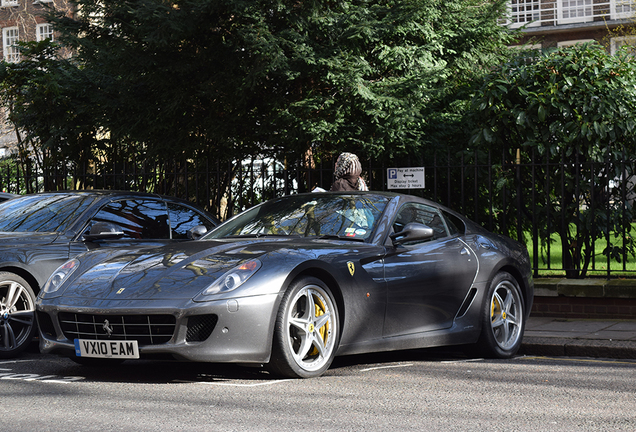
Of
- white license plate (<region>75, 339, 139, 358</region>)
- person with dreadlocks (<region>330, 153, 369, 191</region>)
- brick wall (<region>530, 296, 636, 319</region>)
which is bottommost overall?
brick wall (<region>530, 296, 636, 319</region>)

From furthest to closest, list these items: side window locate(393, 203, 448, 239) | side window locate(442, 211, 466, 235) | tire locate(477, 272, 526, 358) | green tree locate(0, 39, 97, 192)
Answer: green tree locate(0, 39, 97, 192) < side window locate(442, 211, 466, 235) < tire locate(477, 272, 526, 358) < side window locate(393, 203, 448, 239)

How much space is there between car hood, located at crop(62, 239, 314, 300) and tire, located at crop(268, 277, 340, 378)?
372 millimetres

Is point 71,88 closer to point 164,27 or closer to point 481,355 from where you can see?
point 164,27

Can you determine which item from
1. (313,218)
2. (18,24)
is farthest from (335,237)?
(18,24)

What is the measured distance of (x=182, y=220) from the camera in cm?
818

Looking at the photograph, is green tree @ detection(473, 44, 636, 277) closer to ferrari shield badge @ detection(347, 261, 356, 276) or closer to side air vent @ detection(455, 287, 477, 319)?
side air vent @ detection(455, 287, 477, 319)

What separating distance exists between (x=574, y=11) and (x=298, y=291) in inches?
1307

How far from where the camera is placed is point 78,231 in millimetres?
7406

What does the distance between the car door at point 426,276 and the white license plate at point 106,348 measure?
1.86m

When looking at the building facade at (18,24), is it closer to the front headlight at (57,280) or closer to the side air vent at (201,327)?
the front headlight at (57,280)

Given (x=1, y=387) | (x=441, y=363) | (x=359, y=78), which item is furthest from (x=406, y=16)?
(x=1, y=387)

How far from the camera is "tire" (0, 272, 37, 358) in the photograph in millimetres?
6809

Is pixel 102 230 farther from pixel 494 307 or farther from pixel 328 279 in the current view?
pixel 494 307

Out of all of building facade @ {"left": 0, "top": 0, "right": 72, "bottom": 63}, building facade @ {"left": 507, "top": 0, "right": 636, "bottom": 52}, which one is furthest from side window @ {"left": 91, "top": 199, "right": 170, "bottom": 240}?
building facade @ {"left": 0, "top": 0, "right": 72, "bottom": 63}
